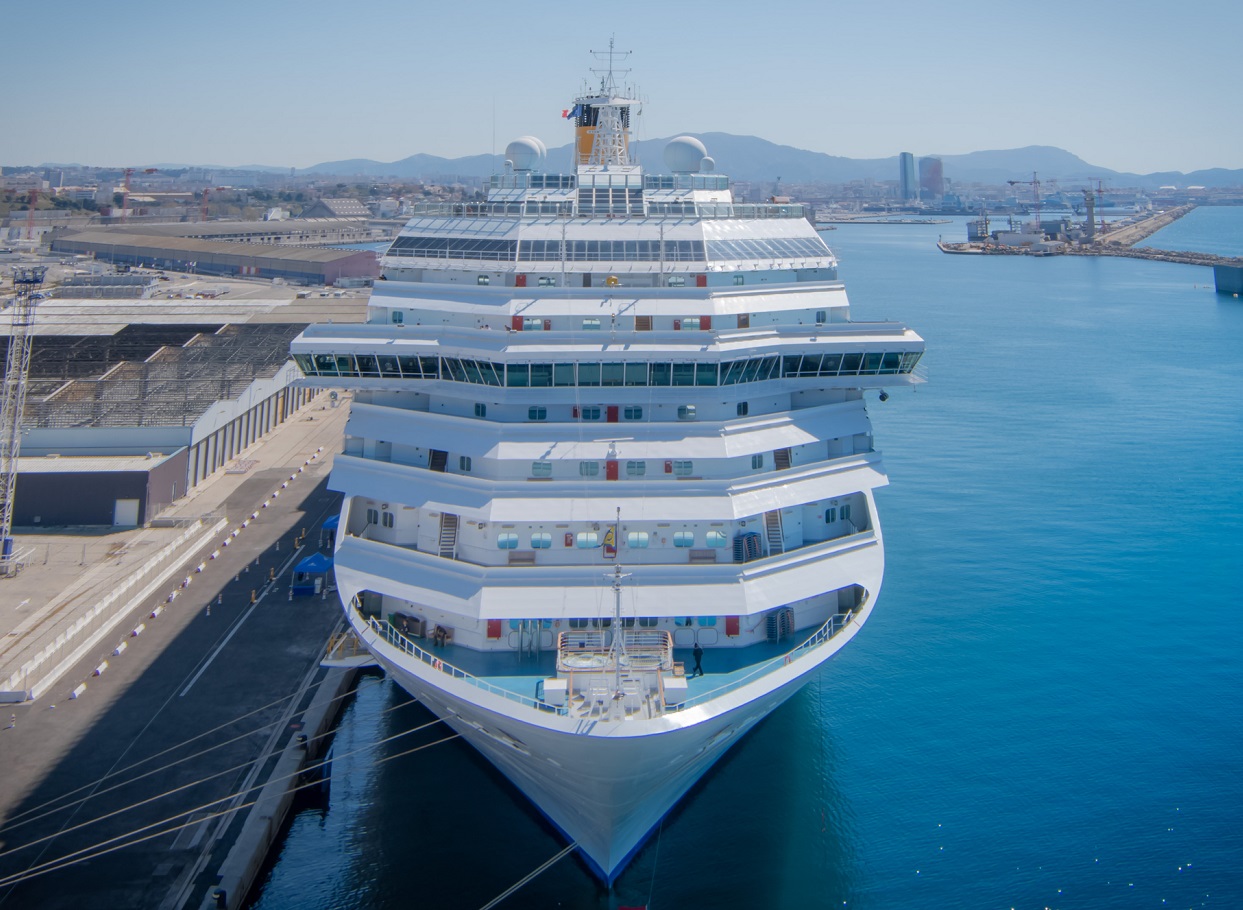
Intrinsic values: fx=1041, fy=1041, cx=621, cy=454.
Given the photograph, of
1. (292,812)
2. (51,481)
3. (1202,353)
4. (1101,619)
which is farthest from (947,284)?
(292,812)

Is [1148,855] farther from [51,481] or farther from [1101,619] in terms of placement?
[51,481]

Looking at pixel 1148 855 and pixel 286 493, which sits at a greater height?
pixel 286 493

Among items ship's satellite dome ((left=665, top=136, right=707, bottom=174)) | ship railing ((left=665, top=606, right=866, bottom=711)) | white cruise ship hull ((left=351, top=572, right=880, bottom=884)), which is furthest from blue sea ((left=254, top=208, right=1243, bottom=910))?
ship's satellite dome ((left=665, top=136, right=707, bottom=174))

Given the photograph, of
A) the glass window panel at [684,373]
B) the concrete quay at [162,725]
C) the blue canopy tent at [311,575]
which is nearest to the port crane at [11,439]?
the concrete quay at [162,725]

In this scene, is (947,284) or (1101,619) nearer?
(1101,619)

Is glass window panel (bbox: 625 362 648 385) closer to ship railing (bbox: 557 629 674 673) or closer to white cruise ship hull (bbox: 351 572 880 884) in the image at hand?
ship railing (bbox: 557 629 674 673)

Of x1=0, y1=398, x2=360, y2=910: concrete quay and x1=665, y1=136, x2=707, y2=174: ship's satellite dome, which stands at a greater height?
x1=665, y1=136, x2=707, y2=174: ship's satellite dome

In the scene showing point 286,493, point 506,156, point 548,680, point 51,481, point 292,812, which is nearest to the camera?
point 548,680

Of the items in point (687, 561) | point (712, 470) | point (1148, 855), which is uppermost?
point (712, 470)
